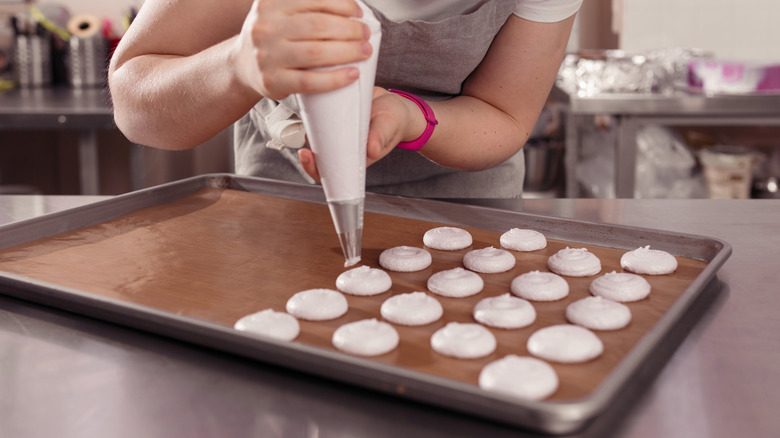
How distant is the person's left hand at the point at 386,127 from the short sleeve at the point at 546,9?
306 millimetres

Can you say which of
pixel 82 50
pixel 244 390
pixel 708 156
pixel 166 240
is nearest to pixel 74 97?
pixel 82 50

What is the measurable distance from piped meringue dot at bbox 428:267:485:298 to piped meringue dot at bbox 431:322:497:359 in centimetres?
14

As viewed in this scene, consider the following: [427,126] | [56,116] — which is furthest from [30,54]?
[427,126]

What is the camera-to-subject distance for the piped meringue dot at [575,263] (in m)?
0.99

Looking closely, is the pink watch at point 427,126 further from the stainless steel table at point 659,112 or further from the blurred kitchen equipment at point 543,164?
the blurred kitchen equipment at point 543,164

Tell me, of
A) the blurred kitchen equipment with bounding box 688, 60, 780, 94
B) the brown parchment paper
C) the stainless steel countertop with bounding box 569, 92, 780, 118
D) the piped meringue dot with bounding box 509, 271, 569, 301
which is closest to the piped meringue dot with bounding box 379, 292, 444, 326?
the brown parchment paper

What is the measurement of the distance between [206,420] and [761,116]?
2.47 meters

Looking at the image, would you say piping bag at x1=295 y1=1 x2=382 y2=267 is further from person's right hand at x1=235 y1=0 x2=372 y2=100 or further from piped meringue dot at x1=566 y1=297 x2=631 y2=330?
piped meringue dot at x1=566 y1=297 x2=631 y2=330

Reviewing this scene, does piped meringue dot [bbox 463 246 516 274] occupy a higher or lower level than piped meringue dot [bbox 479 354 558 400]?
higher

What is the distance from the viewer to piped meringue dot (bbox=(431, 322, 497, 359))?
0.74 m

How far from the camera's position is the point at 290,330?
0.80 metres

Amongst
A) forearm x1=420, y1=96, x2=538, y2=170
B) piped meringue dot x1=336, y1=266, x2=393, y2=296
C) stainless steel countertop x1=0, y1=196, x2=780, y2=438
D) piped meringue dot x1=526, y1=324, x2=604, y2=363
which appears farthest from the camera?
forearm x1=420, y1=96, x2=538, y2=170

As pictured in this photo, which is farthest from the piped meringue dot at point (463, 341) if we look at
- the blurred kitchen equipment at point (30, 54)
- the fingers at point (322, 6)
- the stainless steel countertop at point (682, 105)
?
the blurred kitchen equipment at point (30, 54)

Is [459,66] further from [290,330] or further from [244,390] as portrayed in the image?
[244,390]
